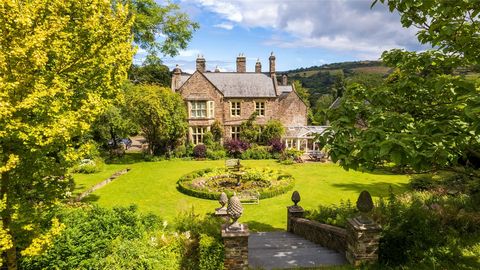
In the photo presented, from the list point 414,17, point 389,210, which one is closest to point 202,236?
point 389,210

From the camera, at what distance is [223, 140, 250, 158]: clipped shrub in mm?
31941

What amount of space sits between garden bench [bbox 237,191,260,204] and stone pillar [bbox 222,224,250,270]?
34.4 feet

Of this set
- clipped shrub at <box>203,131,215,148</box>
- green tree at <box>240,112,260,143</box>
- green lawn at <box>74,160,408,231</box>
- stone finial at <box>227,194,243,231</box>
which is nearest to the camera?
stone finial at <box>227,194,243,231</box>

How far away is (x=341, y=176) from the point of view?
24.4 metres

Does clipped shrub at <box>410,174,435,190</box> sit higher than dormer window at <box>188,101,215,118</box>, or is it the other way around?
dormer window at <box>188,101,215,118</box>

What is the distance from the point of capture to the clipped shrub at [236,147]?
105 ft

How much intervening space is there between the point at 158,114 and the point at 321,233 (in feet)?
70.9

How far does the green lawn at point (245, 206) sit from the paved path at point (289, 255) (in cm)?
396

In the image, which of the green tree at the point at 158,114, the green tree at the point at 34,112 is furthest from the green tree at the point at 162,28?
the green tree at the point at 34,112

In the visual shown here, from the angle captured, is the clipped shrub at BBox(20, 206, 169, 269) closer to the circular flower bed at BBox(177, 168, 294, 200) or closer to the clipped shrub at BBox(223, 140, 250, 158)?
the circular flower bed at BBox(177, 168, 294, 200)

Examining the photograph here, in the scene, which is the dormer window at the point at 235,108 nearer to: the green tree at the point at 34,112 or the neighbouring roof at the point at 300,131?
the neighbouring roof at the point at 300,131

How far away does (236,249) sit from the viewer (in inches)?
302

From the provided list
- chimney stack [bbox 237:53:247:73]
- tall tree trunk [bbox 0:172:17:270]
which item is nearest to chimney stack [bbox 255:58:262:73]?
chimney stack [bbox 237:53:247:73]

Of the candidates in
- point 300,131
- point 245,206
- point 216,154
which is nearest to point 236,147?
point 216,154
